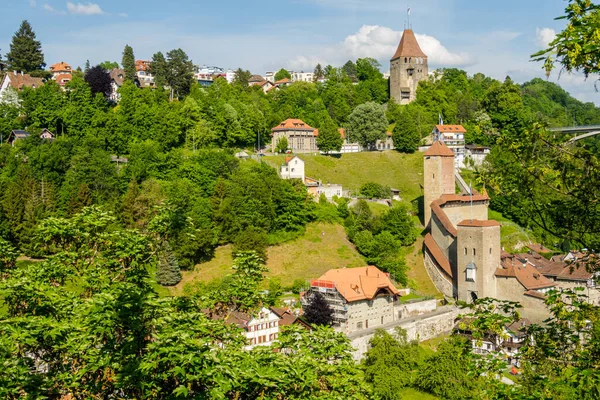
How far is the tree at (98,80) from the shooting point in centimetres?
4716

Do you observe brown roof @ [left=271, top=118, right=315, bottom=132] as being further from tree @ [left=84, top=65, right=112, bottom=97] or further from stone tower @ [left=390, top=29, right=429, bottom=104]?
stone tower @ [left=390, top=29, right=429, bottom=104]

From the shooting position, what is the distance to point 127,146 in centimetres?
4219

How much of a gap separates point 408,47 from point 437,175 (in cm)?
3286

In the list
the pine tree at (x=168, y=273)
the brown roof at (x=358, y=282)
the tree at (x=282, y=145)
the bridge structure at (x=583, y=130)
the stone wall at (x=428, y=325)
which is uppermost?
the bridge structure at (x=583, y=130)

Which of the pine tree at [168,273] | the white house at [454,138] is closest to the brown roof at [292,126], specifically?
the white house at [454,138]

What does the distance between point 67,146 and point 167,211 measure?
103 feet

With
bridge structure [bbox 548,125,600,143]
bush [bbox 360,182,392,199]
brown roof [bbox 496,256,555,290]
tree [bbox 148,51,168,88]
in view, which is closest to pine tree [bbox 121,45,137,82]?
tree [bbox 148,51,168,88]

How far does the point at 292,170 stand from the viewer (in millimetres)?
47281

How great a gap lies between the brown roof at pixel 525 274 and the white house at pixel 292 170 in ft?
56.8

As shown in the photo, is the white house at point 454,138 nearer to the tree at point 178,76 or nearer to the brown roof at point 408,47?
the brown roof at point 408,47

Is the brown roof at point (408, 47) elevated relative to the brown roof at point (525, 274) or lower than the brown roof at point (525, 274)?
elevated

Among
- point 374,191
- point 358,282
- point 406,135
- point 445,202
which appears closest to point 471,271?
point 445,202

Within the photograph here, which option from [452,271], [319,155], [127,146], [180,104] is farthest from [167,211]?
[319,155]

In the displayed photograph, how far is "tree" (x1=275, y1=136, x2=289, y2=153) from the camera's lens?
176ft
